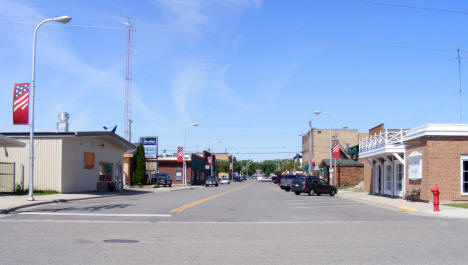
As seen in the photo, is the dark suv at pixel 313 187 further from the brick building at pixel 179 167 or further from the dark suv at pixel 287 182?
the brick building at pixel 179 167

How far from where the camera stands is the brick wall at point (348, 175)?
62188 mm

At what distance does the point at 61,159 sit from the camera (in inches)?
1262

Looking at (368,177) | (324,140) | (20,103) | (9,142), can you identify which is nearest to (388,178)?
(368,177)

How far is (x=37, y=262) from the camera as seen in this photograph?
8414 mm

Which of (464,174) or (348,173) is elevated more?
(464,174)

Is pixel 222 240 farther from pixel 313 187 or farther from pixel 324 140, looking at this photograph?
pixel 324 140

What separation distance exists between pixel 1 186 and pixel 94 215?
16.7 meters

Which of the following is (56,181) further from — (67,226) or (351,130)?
(351,130)

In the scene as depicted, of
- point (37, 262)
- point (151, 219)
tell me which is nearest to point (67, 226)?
point (151, 219)

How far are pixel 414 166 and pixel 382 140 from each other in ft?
20.3

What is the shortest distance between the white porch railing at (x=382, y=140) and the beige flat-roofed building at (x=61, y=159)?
21.4m

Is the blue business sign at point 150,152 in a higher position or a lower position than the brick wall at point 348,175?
higher

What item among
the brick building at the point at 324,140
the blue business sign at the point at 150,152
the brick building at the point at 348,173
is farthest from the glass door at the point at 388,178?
the brick building at the point at 324,140

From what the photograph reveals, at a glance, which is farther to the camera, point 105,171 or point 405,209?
point 105,171
